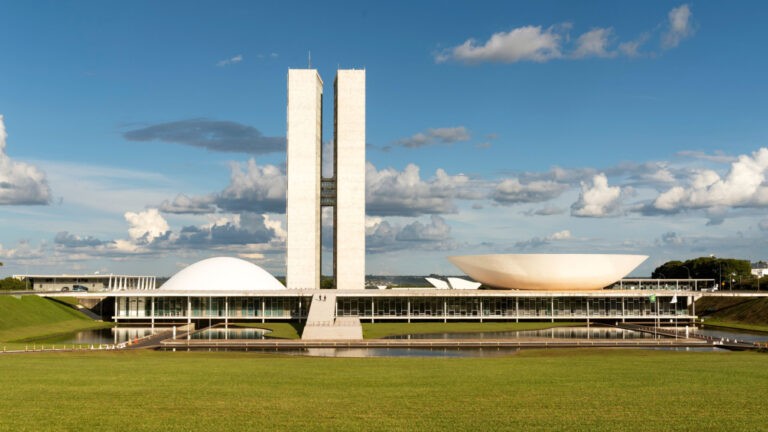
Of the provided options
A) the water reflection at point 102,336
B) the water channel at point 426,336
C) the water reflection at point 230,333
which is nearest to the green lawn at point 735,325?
the water channel at point 426,336

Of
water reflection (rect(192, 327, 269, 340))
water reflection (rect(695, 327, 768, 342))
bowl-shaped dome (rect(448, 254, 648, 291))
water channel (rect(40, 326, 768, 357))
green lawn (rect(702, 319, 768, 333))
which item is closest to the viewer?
water channel (rect(40, 326, 768, 357))

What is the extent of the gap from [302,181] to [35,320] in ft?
104

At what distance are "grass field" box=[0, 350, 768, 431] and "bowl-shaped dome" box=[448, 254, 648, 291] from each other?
3636 cm

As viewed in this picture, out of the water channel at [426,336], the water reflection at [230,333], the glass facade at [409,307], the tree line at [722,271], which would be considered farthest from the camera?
the tree line at [722,271]

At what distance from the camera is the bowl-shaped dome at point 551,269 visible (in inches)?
2589

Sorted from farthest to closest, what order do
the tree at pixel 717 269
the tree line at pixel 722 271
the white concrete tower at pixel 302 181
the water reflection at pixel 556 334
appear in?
the tree at pixel 717 269, the tree line at pixel 722 271, the white concrete tower at pixel 302 181, the water reflection at pixel 556 334

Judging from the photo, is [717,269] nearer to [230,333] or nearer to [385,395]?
[230,333]

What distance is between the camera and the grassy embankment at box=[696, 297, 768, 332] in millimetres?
63341

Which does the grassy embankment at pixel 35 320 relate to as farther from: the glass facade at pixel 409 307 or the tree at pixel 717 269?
the tree at pixel 717 269

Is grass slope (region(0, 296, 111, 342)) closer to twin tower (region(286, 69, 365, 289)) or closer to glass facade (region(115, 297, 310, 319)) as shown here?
glass facade (region(115, 297, 310, 319))

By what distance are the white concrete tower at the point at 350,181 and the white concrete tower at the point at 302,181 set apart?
2.72 m

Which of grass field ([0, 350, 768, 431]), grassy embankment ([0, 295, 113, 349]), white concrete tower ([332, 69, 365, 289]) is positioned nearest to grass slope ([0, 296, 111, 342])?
grassy embankment ([0, 295, 113, 349])

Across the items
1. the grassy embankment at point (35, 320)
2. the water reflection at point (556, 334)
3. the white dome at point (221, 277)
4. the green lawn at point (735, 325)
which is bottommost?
the green lawn at point (735, 325)

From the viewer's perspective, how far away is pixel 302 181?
7781 cm
